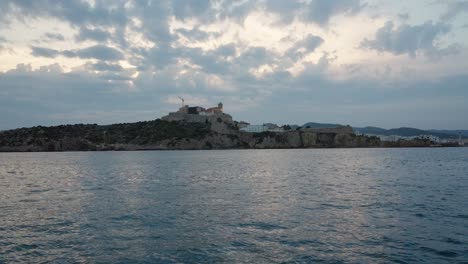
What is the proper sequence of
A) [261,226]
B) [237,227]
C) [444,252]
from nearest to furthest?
[444,252]
[237,227]
[261,226]

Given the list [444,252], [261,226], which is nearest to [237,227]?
[261,226]

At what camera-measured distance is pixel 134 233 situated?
19297 millimetres

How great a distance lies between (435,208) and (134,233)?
1885cm

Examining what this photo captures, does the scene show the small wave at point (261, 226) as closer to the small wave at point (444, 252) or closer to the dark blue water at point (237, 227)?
the dark blue water at point (237, 227)

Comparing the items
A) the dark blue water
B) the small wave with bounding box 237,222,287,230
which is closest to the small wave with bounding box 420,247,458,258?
the dark blue water

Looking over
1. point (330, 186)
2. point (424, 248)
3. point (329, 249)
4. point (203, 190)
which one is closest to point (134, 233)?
point (329, 249)

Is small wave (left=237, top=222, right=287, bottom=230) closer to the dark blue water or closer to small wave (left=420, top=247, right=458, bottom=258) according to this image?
the dark blue water

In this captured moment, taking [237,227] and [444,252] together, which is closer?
[444,252]

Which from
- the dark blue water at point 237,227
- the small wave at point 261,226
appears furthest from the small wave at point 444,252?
the small wave at point 261,226

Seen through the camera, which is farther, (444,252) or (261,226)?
(261,226)

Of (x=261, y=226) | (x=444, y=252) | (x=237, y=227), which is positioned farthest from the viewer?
(x=261, y=226)

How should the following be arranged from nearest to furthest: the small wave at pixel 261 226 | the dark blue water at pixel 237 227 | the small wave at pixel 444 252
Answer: the small wave at pixel 444 252 < the dark blue water at pixel 237 227 < the small wave at pixel 261 226

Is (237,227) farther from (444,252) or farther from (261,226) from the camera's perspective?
(444,252)

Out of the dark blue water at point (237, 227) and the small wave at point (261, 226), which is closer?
the dark blue water at point (237, 227)
